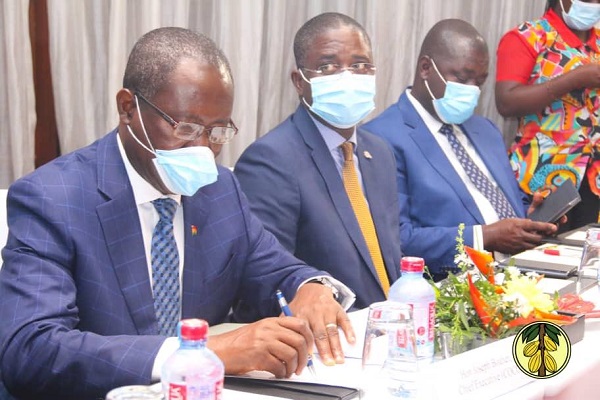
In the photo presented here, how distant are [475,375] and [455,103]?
2.07m

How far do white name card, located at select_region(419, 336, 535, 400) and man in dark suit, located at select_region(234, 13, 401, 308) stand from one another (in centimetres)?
98

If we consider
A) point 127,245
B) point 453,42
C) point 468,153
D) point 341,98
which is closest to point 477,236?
point 468,153

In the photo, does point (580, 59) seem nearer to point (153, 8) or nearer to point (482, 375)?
point (153, 8)

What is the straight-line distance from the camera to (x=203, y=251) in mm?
2113

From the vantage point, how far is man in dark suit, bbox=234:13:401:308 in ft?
8.77

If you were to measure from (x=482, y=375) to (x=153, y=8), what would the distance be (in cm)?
203

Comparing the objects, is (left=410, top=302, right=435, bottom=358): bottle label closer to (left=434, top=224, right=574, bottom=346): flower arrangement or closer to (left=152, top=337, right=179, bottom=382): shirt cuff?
(left=434, top=224, right=574, bottom=346): flower arrangement

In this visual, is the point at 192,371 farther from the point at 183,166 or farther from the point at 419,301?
the point at 183,166

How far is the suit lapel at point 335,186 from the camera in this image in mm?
2701

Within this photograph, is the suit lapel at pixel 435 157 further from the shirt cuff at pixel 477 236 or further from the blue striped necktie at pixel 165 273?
the blue striped necktie at pixel 165 273

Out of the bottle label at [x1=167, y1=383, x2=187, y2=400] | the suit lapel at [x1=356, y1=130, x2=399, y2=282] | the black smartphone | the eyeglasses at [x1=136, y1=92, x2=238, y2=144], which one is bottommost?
the black smartphone

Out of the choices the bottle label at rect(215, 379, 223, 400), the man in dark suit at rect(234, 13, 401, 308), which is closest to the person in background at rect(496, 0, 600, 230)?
the man in dark suit at rect(234, 13, 401, 308)

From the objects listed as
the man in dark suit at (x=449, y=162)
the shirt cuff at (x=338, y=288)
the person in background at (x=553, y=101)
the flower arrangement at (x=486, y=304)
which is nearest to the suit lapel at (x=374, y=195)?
the man in dark suit at (x=449, y=162)

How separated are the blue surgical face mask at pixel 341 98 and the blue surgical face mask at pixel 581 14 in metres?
1.61
